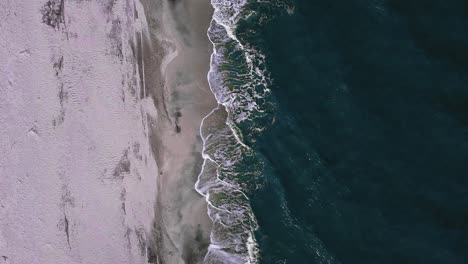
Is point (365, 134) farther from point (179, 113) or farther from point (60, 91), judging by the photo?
point (60, 91)

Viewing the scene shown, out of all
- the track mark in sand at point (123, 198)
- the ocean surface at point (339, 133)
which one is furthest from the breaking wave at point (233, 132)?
the track mark in sand at point (123, 198)

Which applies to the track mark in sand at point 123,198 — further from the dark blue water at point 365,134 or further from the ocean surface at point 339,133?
the dark blue water at point 365,134

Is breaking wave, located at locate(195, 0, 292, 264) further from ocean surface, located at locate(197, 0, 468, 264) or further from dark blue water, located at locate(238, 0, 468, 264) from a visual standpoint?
dark blue water, located at locate(238, 0, 468, 264)

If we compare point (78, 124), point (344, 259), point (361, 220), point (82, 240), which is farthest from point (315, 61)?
point (82, 240)

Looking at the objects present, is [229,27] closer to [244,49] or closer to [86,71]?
[244,49]

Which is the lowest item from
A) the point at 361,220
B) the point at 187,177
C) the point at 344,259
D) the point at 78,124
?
the point at 344,259

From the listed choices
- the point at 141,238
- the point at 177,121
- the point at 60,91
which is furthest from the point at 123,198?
the point at 60,91

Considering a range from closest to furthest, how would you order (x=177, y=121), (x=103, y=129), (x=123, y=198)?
(x=103, y=129) < (x=123, y=198) < (x=177, y=121)
